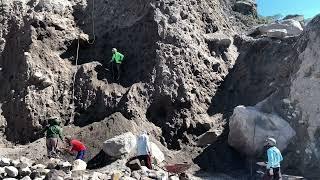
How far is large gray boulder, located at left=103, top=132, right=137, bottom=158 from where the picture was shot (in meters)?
15.7

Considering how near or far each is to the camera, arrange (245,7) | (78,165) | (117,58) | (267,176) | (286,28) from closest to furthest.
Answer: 1. (267,176)
2. (78,165)
3. (117,58)
4. (286,28)
5. (245,7)

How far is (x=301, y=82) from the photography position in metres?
17.1

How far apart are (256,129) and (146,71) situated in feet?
15.0

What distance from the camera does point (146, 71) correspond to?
18906mm

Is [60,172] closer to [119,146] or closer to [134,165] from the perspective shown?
[134,165]

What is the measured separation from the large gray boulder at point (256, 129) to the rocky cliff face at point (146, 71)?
306mm

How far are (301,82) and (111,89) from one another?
6351 millimetres

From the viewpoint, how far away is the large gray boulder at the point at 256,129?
53.6 ft

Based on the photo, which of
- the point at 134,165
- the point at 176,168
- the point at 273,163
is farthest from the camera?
the point at 176,168

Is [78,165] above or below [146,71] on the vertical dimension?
below

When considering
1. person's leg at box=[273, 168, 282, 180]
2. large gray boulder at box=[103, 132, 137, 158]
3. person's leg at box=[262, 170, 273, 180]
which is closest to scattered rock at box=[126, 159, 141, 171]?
large gray boulder at box=[103, 132, 137, 158]

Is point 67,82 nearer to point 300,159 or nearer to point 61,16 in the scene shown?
point 61,16

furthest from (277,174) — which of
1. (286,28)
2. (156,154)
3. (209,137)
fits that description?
(286,28)

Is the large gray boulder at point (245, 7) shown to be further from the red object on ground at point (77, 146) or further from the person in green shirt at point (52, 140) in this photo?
the red object on ground at point (77, 146)
